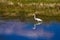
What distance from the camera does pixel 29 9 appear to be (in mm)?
2020

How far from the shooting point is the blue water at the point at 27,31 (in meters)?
2.00

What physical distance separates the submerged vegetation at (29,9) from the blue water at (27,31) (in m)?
0.05

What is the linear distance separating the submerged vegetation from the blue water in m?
0.05

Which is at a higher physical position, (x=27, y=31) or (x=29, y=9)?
(x=29, y=9)

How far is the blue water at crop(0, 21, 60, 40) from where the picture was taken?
2.00 meters

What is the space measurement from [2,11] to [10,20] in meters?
0.11

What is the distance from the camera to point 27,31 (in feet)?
6.61

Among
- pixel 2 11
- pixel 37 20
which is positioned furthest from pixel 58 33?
pixel 2 11

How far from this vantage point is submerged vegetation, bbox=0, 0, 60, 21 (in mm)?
2012

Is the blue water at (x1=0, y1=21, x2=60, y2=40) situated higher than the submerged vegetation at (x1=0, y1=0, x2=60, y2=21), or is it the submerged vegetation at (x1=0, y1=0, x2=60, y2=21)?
the submerged vegetation at (x1=0, y1=0, x2=60, y2=21)

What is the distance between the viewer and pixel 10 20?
202 cm

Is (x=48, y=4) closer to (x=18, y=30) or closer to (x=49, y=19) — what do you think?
(x=49, y=19)

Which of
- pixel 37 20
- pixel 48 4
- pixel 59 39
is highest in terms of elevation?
pixel 48 4

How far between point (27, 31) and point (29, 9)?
0.19 metres
